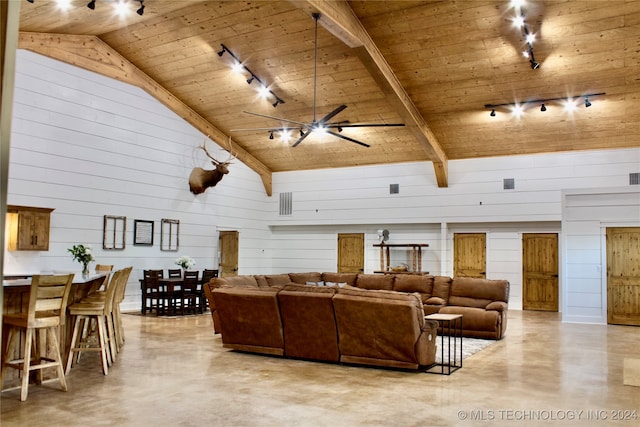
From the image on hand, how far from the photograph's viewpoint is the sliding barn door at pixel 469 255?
12.0 m

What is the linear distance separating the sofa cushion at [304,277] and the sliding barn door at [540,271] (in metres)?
4.83

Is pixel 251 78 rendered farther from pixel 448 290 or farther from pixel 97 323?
pixel 97 323

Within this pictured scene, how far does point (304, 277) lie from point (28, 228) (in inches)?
184

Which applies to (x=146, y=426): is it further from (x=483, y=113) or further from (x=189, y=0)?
(x=483, y=113)

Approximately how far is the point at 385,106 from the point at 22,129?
248 inches

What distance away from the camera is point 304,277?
32.1 feet

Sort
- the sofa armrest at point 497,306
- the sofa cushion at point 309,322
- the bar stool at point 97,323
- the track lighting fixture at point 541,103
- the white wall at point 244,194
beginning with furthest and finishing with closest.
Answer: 1. the white wall at point 244,194
2. the track lighting fixture at point 541,103
3. the sofa armrest at point 497,306
4. the sofa cushion at point 309,322
5. the bar stool at point 97,323

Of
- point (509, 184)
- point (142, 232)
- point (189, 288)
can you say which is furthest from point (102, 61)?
point (509, 184)

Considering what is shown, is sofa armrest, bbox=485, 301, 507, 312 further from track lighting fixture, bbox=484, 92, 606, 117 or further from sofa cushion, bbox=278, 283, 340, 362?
track lighting fixture, bbox=484, 92, 606, 117

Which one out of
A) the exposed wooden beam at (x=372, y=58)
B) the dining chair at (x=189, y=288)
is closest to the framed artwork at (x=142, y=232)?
the dining chair at (x=189, y=288)

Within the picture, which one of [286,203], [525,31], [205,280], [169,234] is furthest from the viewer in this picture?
[286,203]

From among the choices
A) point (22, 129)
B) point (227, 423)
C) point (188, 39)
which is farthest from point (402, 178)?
point (227, 423)

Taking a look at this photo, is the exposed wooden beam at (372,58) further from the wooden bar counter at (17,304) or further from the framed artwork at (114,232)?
the framed artwork at (114,232)

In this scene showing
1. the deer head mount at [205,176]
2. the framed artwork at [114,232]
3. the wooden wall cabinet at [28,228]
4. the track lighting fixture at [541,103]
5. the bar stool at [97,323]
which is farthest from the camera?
the deer head mount at [205,176]
